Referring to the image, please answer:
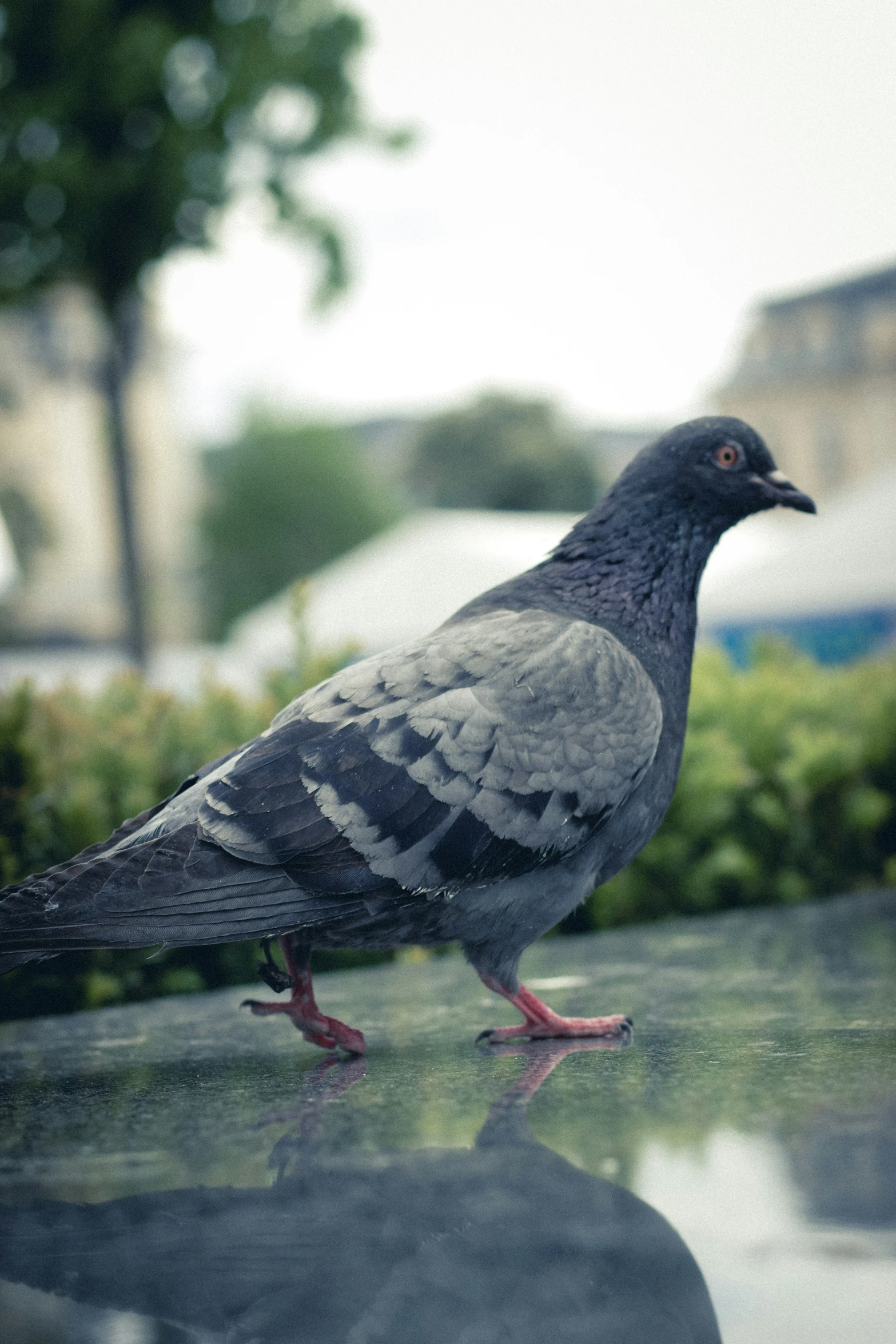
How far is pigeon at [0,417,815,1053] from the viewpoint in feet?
7.85

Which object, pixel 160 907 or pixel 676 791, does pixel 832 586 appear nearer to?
pixel 676 791

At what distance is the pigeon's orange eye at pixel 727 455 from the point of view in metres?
2.92

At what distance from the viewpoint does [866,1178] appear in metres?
1.76

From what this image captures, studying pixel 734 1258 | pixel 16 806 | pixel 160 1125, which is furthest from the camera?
pixel 16 806

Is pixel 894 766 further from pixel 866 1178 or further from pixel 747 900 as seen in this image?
pixel 866 1178

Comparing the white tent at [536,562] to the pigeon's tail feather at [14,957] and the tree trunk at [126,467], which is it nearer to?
the tree trunk at [126,467]

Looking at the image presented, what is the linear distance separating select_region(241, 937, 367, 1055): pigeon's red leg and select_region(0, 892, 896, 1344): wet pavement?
44 millimetres

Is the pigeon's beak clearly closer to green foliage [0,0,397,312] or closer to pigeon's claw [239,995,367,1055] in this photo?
pigeon's claw [239,995,367,1055]

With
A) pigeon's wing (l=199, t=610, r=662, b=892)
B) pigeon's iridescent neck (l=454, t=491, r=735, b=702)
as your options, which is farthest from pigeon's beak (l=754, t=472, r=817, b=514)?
pigeon's wing (l=199, t=610, r=662, b=892)

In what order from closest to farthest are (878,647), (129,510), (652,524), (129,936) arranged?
1. (129,936)
2. (652,524)
3. (878,647)
4. (129,510)

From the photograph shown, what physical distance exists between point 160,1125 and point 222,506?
44.2 m

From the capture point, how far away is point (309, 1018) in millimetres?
2744

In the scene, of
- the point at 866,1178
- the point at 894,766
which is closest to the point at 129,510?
the point at 894,766

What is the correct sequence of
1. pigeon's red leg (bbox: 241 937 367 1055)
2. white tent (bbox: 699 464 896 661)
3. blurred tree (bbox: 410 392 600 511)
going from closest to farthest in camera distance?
pigeon's red leg (bbox: 241 937 367 1055)
white tent (bbox: 699 464 896 661)
blurred tree (bbox: 410 392 600 511)
